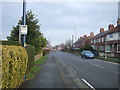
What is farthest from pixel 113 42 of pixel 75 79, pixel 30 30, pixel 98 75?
pixel 75 79

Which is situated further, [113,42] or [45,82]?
[113,42]

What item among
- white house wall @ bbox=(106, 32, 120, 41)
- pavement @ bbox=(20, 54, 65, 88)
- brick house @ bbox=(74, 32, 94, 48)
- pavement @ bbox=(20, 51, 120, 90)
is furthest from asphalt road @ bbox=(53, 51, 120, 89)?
brick house @ bbox=(74, 32, 94, 48)

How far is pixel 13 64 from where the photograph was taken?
5.21 meters

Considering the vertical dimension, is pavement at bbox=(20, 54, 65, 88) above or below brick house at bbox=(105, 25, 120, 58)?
below

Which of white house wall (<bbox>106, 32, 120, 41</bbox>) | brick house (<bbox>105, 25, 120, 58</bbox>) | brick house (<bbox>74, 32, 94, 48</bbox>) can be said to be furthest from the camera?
brick house (<bbox>74, 32, 94, 48</bbox>)

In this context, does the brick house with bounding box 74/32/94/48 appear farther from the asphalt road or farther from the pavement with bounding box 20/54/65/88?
the pavement with bounding box 20/54/65/88

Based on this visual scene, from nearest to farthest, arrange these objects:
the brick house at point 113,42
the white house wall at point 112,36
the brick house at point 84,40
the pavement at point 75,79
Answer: the pavement at point 75,79 → the brick house at point 113,42 → the white house wall at point 112,36 → the brick house at point 84,40

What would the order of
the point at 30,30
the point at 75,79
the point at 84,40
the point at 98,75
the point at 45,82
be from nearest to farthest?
the point at 45,82 → the point at 75,79 → the point at 98,75 → the point at 30,30 → the point at 84,40

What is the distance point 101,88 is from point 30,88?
3229mm

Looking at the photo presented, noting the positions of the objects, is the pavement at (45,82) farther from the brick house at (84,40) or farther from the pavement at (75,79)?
the brick house at (84,40)

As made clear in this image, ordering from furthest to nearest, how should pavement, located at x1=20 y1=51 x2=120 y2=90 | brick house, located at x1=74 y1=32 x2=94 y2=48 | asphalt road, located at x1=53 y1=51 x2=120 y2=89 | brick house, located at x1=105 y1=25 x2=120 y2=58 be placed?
brick house, located at x1=74 y1=32 x2=94 y2=48 → brick house, located at x1=105 y1=25 x2=120 y2=58 → asphalt road, located at x1=53 y1=51 x2=120 y2=89 → pavement, located at x1=20 y1=51 x2=120 y2=90

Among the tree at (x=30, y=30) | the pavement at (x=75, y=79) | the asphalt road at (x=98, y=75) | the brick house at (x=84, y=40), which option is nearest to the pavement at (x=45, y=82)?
the pavement at (x=75, y=79)

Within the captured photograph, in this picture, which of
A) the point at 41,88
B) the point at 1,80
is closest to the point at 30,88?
the point at 41,88

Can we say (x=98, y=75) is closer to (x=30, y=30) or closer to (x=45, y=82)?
(x=45, y=82)
